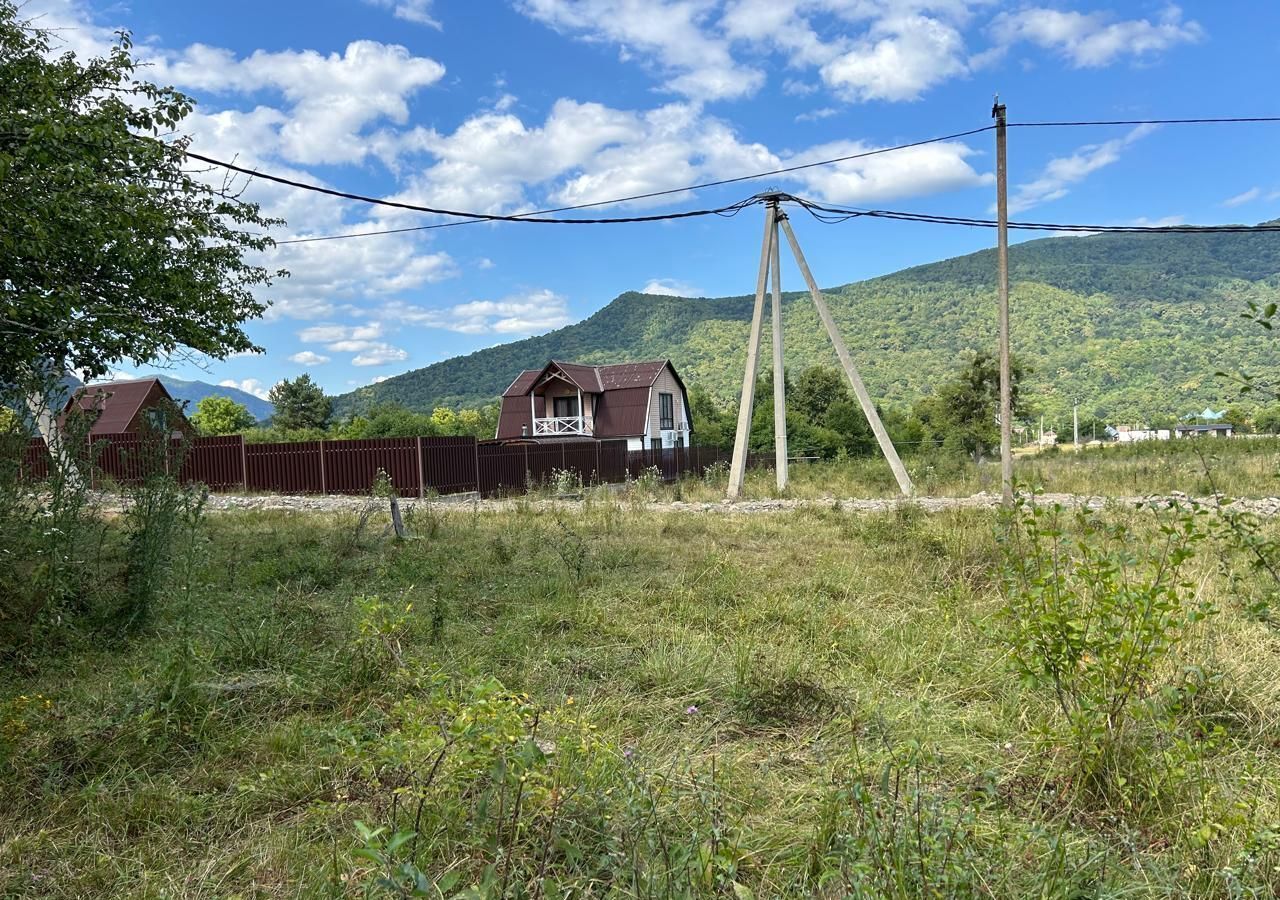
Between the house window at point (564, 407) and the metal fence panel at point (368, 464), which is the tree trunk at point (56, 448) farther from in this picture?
the house window at point (564, 407)

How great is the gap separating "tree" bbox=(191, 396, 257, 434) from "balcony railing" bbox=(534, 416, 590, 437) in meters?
20.5

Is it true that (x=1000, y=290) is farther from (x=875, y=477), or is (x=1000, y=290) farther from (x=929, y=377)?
(x=929, y=377)

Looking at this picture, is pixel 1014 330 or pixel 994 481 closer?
pixel 994 481

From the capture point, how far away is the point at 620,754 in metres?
2.81

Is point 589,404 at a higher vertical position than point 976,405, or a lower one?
higher

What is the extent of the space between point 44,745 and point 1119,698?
13.7ft

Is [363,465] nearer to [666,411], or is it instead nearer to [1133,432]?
[666,411]

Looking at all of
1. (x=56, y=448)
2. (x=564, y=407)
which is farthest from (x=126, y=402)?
(x=56, y=448)

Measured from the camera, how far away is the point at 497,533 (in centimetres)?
945

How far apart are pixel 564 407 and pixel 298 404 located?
927 inches

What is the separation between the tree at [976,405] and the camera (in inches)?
1384

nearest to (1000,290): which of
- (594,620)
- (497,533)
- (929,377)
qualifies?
(497,533)

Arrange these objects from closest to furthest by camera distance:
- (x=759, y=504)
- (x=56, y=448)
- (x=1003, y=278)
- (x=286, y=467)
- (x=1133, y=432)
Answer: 1. (x=56, y=448)
2. (x=1003, y=278)
3. (x=759, y=504)
4. (x=286, y=467)
5. (x=1133, y=432)

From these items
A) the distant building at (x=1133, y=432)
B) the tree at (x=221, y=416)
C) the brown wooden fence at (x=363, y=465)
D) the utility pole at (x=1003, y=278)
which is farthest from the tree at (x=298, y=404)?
the distant building at (x=1133, y=432)
